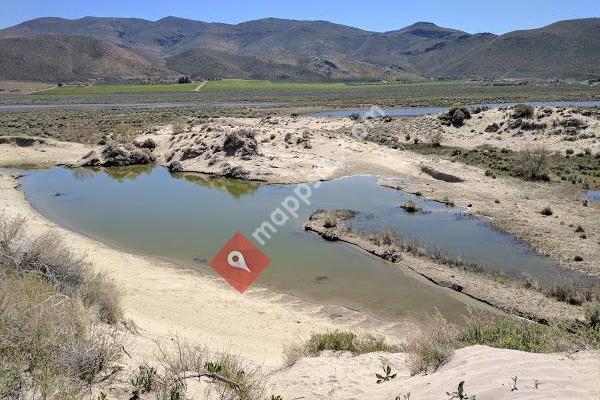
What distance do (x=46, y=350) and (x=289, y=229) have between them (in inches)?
525

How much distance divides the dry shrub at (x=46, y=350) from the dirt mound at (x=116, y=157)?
27.5 meters

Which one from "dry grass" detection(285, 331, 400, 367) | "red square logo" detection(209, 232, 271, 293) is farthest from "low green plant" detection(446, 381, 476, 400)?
"red square logo" detection(209, 232, 271, 293)

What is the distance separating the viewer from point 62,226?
61.6ft

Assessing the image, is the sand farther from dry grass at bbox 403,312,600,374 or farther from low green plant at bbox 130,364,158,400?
low green plant at bbox 130,364,158,400

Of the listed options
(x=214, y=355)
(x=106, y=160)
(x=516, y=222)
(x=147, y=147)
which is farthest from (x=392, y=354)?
(x=147, y=147)

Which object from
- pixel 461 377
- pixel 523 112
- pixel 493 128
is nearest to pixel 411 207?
pixel 461 377

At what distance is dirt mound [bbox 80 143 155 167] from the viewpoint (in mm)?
32906

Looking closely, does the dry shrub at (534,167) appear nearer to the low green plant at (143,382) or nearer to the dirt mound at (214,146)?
the dirt mound at (214,146)

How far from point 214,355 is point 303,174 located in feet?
67.1

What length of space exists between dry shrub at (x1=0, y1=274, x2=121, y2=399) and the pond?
7.03m

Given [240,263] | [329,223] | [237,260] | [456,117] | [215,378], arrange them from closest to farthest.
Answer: [215,378] → [240,263] → [237,260] → [329,223] → [456,117]

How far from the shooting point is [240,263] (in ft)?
49.7

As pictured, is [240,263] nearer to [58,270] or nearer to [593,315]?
[58,270]

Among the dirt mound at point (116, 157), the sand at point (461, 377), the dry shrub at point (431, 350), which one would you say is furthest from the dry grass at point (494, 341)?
the dirt mound at point (116, 157)
